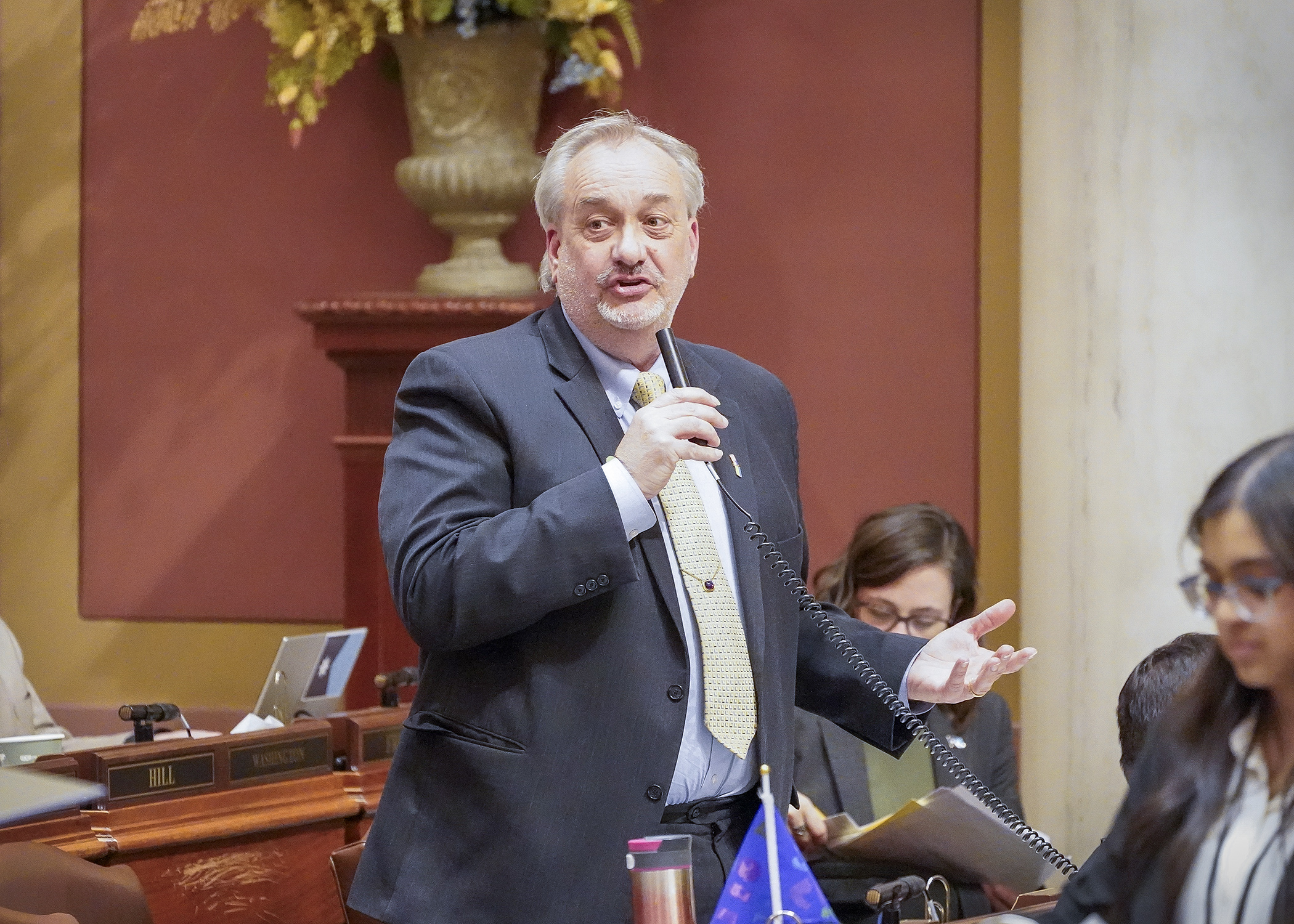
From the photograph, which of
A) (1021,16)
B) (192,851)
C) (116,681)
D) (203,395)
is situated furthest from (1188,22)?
(116,681)

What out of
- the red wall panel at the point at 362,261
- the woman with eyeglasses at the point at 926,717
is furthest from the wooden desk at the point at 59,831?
the red wall panel at the point at 362,261

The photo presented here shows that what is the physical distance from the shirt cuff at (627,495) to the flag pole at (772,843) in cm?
36

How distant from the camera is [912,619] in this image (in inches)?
123

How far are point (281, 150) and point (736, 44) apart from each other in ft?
4.61

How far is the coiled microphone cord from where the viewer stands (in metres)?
2.04

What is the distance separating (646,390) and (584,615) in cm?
33

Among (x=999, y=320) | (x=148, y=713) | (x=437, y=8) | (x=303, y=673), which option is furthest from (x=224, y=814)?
(x=999, y=320)

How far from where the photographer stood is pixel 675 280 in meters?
2.08

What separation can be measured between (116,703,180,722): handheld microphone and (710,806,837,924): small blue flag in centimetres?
191

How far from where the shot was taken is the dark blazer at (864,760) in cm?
301

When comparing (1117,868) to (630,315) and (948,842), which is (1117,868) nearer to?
(630,315)

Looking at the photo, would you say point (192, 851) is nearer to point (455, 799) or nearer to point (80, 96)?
point (455, 799)

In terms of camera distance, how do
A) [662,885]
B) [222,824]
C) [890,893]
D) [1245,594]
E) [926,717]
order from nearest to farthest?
[1245,594] → [662,885] → [890,893] → [926,717] → [222,824]

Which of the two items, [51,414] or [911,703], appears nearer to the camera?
[911,703]
